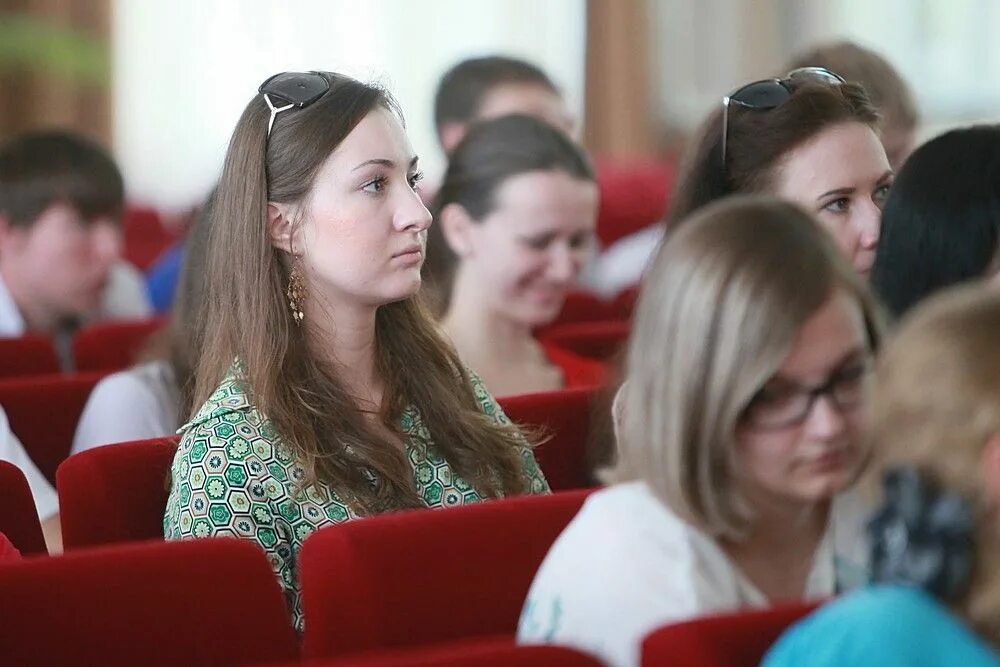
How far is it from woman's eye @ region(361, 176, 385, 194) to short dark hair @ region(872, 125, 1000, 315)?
2.37 feet

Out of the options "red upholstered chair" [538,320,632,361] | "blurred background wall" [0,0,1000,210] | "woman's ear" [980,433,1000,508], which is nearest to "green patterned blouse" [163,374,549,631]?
"woman's ear" [980,433,1000,508]

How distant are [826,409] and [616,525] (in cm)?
23

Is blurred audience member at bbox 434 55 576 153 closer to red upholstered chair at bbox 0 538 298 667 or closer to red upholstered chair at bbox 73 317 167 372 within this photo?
red upholstered chair at bbox 73 317 167 372

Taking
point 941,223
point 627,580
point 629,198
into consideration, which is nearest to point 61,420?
point 941,223

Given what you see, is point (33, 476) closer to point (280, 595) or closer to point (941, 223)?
point (280, 595)

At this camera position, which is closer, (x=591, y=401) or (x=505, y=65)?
(x=591, y=401)

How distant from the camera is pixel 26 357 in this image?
11.5 feet

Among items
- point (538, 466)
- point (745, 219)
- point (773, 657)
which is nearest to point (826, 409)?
point (745, 219)

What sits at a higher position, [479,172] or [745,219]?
[745,219]

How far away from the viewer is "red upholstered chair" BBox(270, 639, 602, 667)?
1.38 m

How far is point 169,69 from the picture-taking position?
7.48 m

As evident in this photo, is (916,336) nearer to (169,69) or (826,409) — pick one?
(826,409)

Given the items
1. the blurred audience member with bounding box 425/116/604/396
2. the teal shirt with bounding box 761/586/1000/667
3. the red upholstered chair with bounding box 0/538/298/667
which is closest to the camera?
the teal shirt with bounding box 761/586/1000/667

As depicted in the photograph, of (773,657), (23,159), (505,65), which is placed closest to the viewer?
(773,657)
